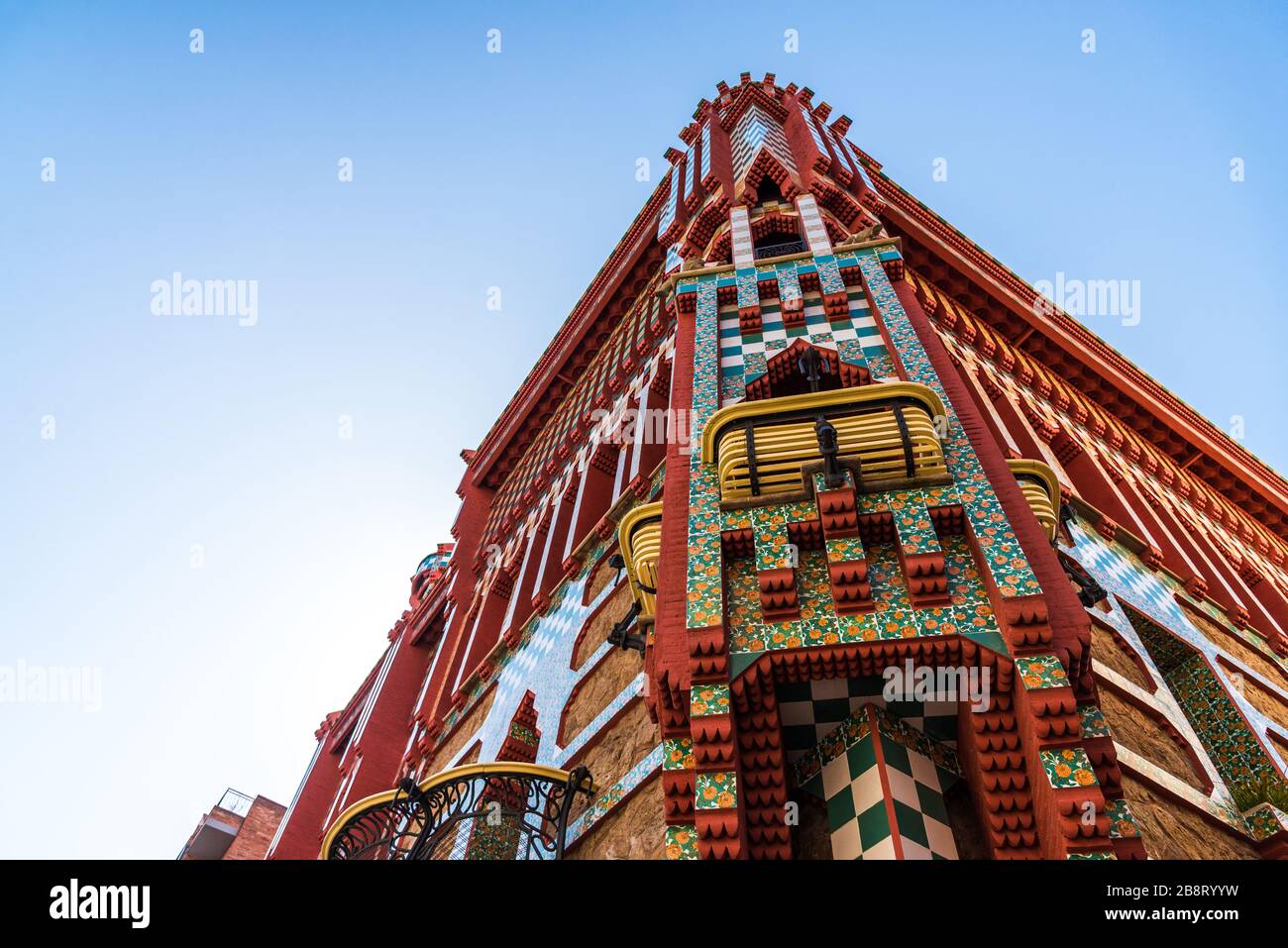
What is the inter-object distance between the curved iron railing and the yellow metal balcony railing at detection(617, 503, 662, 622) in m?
1.29

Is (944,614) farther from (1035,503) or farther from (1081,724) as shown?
(1035,503)

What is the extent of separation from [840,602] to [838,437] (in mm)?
1145

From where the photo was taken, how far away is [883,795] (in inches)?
188

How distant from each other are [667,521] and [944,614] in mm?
1837

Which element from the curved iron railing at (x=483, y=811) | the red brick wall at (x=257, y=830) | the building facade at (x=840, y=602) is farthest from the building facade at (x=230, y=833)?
the curved iron railing at (x=483, y=811)

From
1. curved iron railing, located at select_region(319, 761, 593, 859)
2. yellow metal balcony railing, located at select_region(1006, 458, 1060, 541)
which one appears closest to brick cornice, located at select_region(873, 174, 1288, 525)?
yellow metal balcony railing, located at select_region(1006, 458, 1060, 541)

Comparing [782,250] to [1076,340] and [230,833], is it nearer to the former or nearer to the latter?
[1076,340]

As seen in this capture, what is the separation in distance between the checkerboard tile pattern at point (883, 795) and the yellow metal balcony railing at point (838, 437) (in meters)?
1.43

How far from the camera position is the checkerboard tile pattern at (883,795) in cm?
464

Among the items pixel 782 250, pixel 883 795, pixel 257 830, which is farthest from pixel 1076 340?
pixel 257 830

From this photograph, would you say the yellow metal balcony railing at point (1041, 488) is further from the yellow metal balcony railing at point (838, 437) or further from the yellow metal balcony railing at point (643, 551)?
the yellow metal balcony railing at point (643, 551)

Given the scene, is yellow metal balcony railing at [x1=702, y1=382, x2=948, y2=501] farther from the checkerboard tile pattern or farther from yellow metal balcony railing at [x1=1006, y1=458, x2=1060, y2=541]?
the checkerboard tile pattern

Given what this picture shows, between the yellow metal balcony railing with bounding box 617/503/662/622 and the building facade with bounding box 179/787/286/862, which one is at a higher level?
the yellow metal balcony railing with bounding box 617/503/662/622

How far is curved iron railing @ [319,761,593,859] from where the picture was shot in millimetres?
6523
